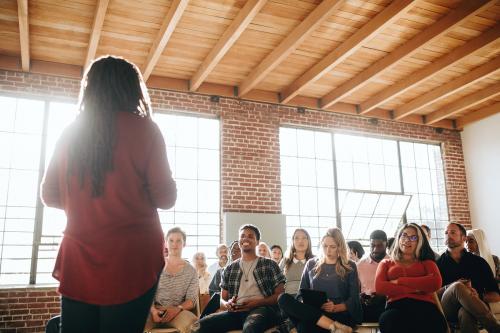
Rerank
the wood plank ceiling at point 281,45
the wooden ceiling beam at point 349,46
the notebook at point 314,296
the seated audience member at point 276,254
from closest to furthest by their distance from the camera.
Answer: the notebook at point 314,296 < the wooden ceiling beam at point 349,46 < the wood plank ceiling at point 281,45 < the seated audience member at point 276,254

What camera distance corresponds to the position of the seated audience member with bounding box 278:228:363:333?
136 inches

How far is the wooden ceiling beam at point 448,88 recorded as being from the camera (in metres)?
6.44

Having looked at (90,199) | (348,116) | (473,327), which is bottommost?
(473,327)

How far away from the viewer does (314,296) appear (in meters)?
3.50

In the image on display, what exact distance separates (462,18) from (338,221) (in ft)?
12.5

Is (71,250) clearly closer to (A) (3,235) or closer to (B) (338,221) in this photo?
(A) (3,235)

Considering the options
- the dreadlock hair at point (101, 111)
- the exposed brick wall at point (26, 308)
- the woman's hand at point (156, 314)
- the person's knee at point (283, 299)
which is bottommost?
the exposed brick wall at point (26, 308)

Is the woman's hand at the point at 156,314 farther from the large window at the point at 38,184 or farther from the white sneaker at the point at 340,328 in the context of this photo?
the large window at the point at 38,184

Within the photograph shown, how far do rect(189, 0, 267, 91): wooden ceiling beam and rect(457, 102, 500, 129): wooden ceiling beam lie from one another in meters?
5.31

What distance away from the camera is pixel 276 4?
494 cm

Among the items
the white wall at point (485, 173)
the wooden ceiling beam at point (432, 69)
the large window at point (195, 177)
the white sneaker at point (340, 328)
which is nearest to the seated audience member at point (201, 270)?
the large window at point (195, 177)

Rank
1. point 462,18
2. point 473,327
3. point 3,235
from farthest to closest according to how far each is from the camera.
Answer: point 3,235
point 462,18
point 473,327

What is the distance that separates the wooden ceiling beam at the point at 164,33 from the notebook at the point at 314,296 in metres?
2.96

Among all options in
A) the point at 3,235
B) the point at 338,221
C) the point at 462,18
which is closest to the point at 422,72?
the point at 462,18
